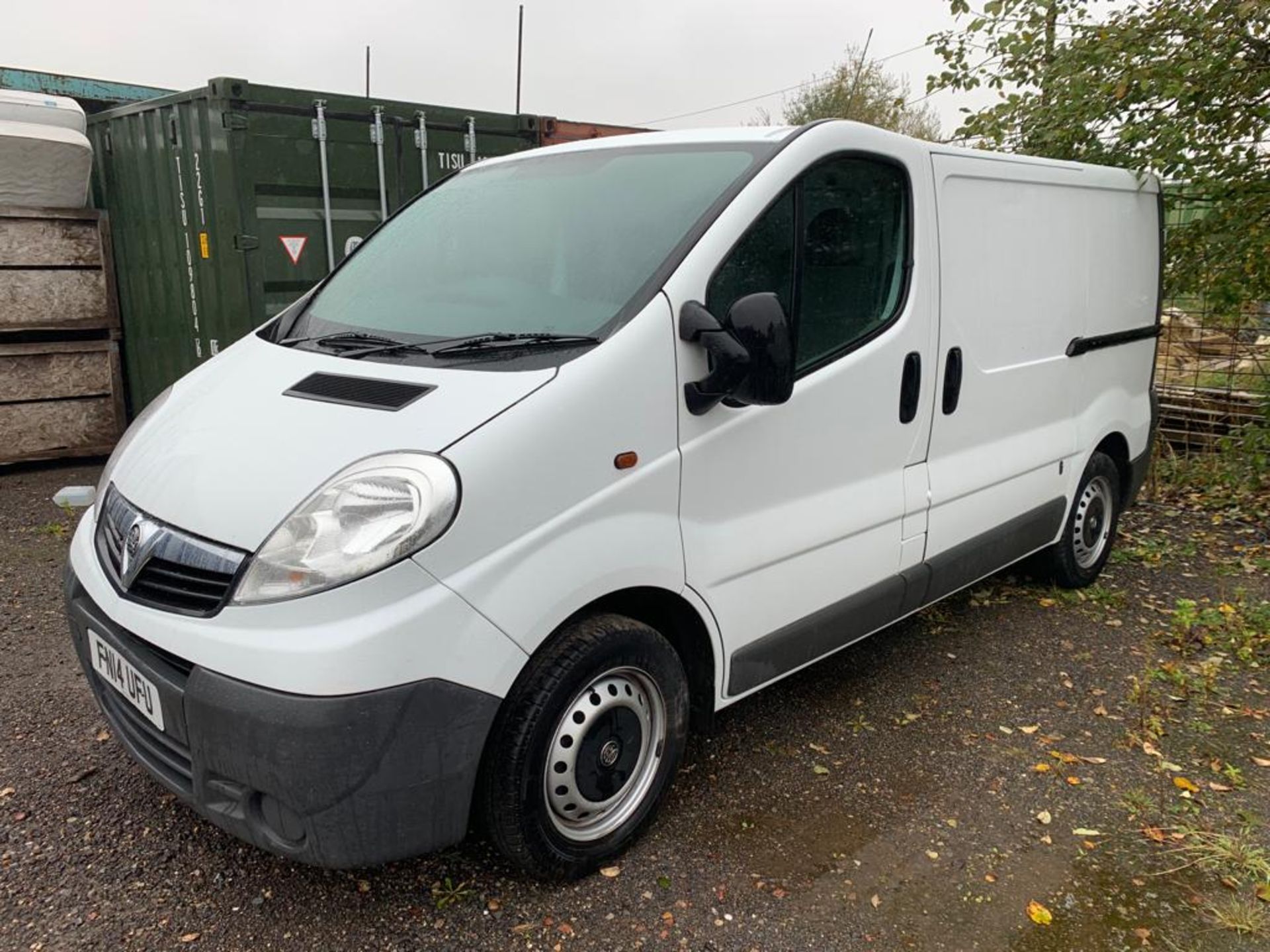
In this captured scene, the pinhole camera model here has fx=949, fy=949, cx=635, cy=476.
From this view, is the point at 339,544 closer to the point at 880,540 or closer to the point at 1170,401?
the point at 880,540

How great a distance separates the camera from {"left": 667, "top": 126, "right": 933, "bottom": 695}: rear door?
2611mm

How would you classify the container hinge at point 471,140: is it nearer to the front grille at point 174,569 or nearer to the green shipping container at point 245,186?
the green shipping container at point 245,186

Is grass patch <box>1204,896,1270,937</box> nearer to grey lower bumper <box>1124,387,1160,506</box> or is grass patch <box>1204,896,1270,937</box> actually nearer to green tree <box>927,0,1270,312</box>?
grey lower bumper <box>1124,387,1160,506</box>

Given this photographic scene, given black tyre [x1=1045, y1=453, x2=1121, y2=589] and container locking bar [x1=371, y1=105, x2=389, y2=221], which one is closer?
black tyre [x1=1045, y1=453, x2=1121, y2=589]

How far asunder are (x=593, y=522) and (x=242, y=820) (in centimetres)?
104

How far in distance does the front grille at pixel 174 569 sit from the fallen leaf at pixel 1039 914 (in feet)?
7.11

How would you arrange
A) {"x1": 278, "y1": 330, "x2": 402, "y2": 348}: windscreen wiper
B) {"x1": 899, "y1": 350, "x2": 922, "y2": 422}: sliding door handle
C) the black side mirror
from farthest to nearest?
{"x1": 899, "y1": 350, "x2": 922, "y2": 422}: sliding door handle, {"x1": 278, "y1": 330, "x2": 402, "y2": 348}: windscreen wiper, the black side mirror

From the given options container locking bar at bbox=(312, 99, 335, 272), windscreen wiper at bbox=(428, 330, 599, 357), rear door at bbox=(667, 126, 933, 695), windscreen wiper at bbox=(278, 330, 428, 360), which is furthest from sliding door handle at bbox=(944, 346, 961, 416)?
container locking bar at bbox=(312, 99, 335, 272)

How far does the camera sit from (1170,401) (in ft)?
24.9

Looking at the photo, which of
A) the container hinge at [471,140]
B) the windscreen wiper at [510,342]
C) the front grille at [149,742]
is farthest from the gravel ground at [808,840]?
the container hinge at [471,140]

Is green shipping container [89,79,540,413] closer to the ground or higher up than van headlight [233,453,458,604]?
higher up

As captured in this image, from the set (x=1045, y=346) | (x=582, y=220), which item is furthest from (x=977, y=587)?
(x=582, y=220)

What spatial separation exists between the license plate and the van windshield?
1.04 m

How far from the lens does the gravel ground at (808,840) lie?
240 centimetres
